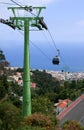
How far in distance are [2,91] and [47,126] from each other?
25.4 meters

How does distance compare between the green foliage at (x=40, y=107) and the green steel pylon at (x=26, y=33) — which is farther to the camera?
the green foliage at (x=40, y=107)

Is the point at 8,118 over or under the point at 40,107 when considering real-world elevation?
over

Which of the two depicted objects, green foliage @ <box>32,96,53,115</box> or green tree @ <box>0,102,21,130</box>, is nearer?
green tree @ <box>0,102,21,130</box>

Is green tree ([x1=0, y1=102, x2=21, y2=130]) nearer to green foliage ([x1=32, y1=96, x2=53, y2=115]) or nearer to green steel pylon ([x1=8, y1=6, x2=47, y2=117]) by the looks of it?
green steel pylon ([x1=8, y1=6, x2=47, y2=117])

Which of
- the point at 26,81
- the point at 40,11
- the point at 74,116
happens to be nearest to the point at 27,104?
the point at 26,81

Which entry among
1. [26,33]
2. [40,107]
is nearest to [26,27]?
[26,33]

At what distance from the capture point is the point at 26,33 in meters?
19.1

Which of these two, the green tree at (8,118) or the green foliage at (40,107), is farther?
the green foliage at (40,107)

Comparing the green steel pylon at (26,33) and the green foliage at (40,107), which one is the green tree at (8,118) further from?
the green foliage at (40,107)

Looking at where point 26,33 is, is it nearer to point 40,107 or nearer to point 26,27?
point 26,27

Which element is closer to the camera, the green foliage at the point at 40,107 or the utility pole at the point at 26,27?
the utility pole at the point at 26,27

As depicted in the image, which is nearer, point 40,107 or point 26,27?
point 26,27

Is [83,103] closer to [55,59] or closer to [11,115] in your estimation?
[55,59]

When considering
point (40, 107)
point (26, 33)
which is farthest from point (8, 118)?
point (40, 107)
